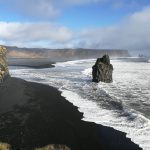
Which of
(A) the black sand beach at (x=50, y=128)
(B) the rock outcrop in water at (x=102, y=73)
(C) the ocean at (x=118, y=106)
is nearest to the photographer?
(A) the black sand beach at (x=50, y=128)

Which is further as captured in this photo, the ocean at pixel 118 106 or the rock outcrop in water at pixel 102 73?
the rock outcrop in water at pixel 102 73

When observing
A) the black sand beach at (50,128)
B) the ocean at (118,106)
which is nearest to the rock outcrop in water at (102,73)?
the ocean at (118,106)

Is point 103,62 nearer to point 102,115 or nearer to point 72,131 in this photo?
point 102,115

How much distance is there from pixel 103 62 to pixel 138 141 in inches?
887

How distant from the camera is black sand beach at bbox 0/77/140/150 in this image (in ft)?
48.4

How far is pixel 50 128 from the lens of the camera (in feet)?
56.6

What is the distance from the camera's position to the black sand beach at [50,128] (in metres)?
14.7

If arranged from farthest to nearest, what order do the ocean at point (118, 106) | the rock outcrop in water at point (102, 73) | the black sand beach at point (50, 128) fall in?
1. the rock outcrop in water at point (102, 73)
2. the ocean at point (118, 106)
3. the black sand beach at point (50, 128)

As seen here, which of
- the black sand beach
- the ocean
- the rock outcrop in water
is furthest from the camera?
the rock outcrop in water

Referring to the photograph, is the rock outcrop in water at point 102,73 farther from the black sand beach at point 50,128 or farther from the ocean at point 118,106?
the black sand beach at point 50,128

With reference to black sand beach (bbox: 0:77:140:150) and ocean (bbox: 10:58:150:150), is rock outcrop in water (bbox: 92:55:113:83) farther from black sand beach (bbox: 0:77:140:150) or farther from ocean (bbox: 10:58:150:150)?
black sand beach (bbox: 0:77:140:150)

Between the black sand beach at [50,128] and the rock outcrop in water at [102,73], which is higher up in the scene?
the rock outcrop in water at [102,73]

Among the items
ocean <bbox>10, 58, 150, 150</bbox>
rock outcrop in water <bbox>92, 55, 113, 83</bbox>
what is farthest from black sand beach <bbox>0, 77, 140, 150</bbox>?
rock outcrop in water <bbox>92, 55, 113, 83</bbox>

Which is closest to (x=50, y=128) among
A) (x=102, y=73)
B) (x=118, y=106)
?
(x=118, y=106)
